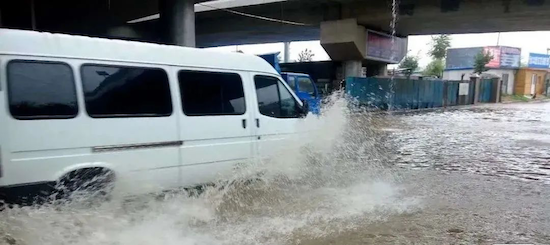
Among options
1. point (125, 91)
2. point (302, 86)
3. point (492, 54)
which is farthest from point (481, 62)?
point (125, 91)

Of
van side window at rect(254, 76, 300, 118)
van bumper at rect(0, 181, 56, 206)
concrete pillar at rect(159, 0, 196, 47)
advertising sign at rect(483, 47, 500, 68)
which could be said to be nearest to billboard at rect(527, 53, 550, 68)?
advertising sign at rect(483, 47, 500, 68)

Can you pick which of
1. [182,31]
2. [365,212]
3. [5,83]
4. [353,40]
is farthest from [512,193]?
[353,40]

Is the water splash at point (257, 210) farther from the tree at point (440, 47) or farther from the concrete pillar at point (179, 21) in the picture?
the tree at point (440, 47)

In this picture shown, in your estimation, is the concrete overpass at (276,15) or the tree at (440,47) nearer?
the concrete overpass at (276,15)

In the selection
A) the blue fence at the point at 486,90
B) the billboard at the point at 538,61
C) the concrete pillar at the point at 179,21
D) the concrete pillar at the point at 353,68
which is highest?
the concrete pillar at the point at 179,21

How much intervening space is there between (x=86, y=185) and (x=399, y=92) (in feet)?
71.0

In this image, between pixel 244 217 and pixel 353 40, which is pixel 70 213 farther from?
pixel 353 40

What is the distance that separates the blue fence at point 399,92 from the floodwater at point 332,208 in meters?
13.5

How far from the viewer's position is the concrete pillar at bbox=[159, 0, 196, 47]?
723 inches

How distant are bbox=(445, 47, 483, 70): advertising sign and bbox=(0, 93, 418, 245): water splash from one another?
47640 millimetres

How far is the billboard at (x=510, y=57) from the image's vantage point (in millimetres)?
50484

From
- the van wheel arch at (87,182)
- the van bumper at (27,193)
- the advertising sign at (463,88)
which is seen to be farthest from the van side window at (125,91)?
the advertising sign at (463,88)

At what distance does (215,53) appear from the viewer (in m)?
5.81

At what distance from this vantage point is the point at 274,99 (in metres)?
6.50
